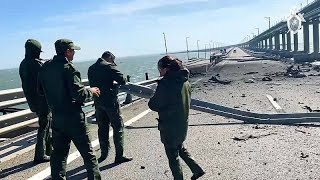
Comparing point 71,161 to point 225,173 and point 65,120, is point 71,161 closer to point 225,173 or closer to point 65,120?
point 65,120

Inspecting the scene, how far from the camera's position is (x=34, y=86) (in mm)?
6512

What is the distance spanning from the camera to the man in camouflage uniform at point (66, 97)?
4812mm

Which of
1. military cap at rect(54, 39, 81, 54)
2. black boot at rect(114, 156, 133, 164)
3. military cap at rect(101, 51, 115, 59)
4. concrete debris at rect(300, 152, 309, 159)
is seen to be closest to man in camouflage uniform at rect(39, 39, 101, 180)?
military cap at rect(54, 39, 81, 54)

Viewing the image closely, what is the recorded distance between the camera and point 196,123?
401 inches

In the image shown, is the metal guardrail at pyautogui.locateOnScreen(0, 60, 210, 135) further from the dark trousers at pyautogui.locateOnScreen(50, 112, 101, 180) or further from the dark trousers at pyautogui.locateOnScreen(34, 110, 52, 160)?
the dark trousers at pyautogui.locateOnScreen(50, 112, 101, 180)

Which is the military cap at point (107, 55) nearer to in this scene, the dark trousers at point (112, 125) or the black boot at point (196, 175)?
the dark trousers at point (112, 125)

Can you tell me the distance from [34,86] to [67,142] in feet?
6.05

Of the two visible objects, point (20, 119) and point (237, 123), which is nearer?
point (20, 119)

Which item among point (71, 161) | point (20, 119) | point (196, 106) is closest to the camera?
point (71, 161)

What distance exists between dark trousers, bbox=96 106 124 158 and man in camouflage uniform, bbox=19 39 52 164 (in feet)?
3.06

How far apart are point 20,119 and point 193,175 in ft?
17.0

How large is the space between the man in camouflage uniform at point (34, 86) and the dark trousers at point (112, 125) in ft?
3.06

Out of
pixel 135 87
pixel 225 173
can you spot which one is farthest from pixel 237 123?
pixel 225 173

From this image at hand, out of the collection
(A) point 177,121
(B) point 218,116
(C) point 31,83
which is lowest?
(B) point 218,116
